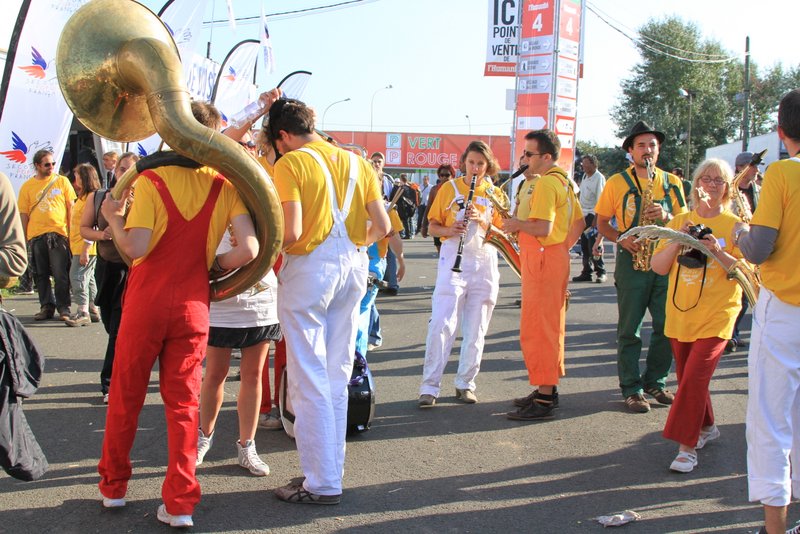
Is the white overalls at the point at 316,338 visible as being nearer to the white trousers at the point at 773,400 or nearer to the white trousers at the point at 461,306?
the white trousers at the point at 461,306

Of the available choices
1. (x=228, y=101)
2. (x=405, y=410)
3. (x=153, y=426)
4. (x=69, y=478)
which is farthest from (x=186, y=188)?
(x=228, y=101)

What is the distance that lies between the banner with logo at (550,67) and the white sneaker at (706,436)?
9.48m

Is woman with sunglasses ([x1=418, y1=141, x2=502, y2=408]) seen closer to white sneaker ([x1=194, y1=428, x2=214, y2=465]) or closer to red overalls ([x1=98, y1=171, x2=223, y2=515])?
white sneaker ([x1=194, y1=428, x2=214, y2=465])

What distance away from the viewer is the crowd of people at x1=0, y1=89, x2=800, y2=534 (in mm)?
3305

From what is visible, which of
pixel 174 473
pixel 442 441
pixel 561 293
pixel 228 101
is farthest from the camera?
pixel 228 101

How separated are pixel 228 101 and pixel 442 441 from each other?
10884mm

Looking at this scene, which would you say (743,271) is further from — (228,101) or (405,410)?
(228,101)

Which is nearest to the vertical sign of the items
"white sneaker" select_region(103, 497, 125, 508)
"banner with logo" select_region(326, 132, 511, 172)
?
"white sneaker" select_region(103, 497, 125, 508)

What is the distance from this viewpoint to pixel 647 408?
18.4 feet

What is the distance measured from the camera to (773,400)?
327 centimetres

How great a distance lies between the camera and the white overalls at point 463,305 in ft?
18.7

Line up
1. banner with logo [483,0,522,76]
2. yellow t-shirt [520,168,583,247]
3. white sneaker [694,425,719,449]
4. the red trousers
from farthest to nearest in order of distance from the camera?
banner with logo [483,0,522,76] < yellow t-shirt [520,168,583,247] < white sneaker [694,425,719,449] < the red trousers

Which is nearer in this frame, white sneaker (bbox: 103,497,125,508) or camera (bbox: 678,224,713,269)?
white sneaker (bbox: 103,497,125,508)

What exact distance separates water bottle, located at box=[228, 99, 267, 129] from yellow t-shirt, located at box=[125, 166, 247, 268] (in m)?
0.60
